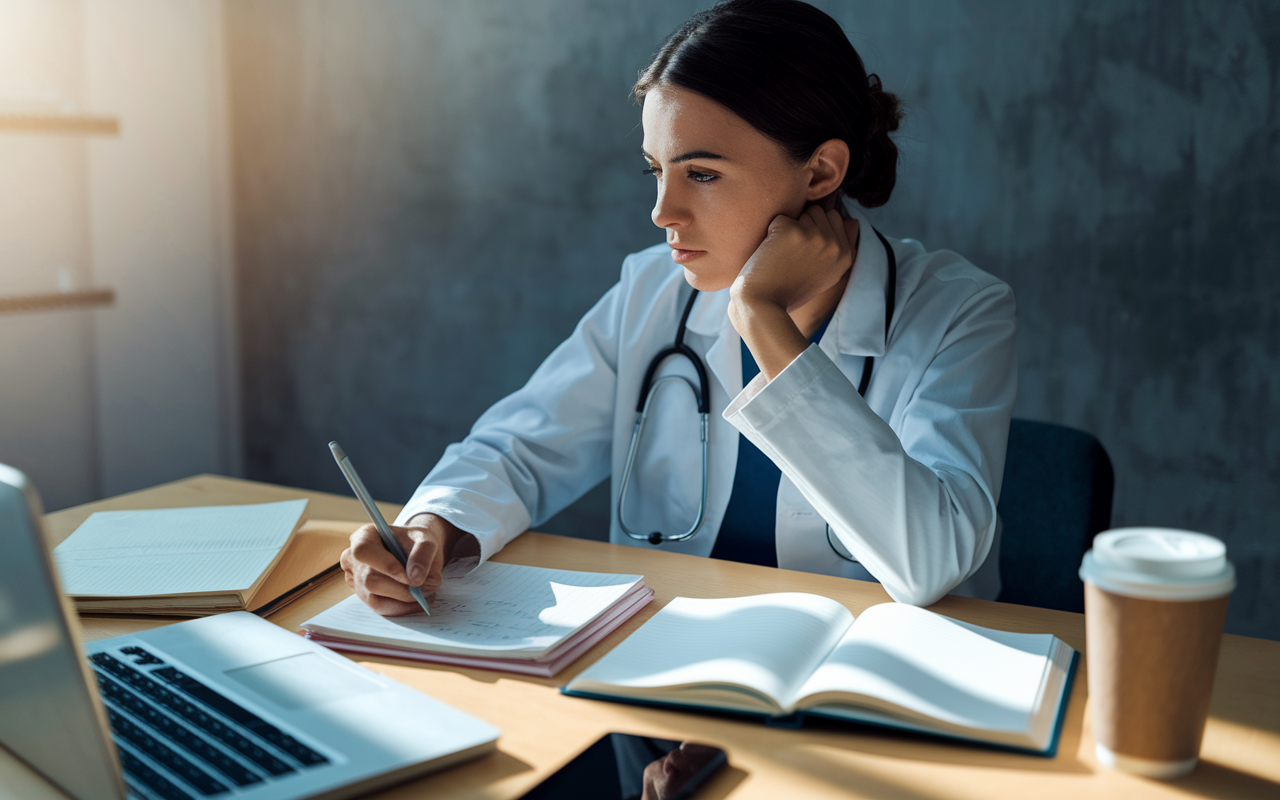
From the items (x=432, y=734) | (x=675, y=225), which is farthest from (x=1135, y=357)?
(x=432, y=734)

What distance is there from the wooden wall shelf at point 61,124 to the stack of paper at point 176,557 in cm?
162

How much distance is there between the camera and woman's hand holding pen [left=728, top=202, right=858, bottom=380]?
1.17 meters

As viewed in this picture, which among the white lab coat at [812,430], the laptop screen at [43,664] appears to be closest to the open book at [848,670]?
the white lab coat at [812,430]

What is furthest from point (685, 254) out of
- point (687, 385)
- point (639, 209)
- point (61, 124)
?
point (61, 124)

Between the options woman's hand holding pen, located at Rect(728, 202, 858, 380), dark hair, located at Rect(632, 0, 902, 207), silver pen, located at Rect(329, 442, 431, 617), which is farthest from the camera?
dark hair, located at Rect(632, 0, 902, 207)

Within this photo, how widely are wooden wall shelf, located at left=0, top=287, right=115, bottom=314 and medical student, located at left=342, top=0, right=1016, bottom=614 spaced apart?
1.70m

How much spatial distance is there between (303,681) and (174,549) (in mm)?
496

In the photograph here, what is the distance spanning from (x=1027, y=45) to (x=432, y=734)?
1.90 meters

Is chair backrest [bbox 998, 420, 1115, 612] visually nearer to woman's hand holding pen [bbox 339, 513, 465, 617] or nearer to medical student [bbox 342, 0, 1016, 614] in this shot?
medical student [bbox 342, 0, 1016, 614]

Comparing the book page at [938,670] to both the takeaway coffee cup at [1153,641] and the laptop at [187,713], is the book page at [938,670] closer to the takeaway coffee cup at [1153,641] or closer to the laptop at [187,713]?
the takeaway coffee cup at [1153,641]

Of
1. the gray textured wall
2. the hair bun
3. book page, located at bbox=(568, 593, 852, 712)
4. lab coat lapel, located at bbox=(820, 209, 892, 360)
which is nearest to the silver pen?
book page, located at bbox=(568, 593, 852, 712)

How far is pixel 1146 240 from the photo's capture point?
2002 mm

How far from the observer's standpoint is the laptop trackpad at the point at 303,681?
783 mm

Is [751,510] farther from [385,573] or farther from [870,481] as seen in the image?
[385,573]
